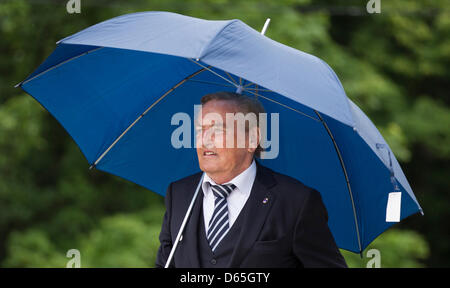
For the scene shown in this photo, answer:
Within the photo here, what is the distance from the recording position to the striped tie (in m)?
2.75

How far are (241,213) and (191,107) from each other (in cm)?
85

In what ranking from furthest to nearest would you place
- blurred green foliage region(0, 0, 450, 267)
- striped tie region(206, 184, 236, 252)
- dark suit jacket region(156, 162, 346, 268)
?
1. blurred green foliage region(0, 0, 450, 267)
2. striped tie region(206, 184, 236, 252)
3. dark suit jacket region(156, 162, 346, 268)

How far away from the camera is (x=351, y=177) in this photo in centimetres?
304

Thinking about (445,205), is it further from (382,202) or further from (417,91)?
(382,202)

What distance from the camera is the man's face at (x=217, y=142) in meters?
2.77

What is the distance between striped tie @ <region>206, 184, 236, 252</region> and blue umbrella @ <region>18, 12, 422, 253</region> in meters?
0.52

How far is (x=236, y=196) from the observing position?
2828 millimetres

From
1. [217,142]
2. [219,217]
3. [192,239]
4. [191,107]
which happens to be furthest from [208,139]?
[191,107]

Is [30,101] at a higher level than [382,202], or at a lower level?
higher

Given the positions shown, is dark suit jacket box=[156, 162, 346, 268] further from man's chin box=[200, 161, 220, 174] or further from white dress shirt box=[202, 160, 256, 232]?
man's chin box=[200, 161, 220, 174]

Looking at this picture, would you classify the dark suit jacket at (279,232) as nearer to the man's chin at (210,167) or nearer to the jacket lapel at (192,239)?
the jacket lapel at (192,239)

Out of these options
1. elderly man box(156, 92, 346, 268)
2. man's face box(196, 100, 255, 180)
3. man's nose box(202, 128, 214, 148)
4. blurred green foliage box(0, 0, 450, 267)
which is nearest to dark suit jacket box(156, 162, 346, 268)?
elderly man box(156, 92, 346, 268)

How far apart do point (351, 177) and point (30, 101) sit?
667 centimetres

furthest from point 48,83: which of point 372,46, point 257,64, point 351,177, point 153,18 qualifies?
point 372,46
